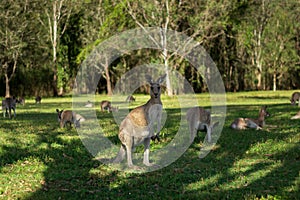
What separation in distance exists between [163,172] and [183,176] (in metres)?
0.63

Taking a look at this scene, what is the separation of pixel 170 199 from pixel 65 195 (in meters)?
1.69

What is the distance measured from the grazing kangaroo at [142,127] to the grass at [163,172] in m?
0.51

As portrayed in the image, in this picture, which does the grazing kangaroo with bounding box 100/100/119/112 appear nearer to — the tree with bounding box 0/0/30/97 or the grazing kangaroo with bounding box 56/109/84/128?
the grazing kangaroo with bounding box 56/109/84/128

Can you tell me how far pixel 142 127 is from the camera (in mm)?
10648

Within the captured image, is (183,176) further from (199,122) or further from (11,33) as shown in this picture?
(11,33)

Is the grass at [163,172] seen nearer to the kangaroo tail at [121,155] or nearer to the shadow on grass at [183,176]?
the shadow on grass at [183,176]

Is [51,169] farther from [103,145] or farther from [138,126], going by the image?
[103,145]

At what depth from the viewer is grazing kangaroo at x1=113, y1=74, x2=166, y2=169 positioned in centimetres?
1056

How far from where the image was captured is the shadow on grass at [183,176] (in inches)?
342

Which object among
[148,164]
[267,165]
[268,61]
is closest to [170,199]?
[148,164]

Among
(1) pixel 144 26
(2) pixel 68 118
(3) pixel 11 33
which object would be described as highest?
(1) pixel 144 26

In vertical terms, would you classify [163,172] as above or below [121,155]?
below

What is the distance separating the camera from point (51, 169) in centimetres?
1097

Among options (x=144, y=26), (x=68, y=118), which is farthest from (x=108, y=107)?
(x=144, y=26)
